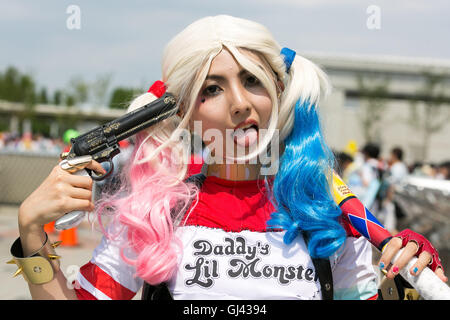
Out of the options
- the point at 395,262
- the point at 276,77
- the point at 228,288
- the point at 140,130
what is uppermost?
the point at 276,77

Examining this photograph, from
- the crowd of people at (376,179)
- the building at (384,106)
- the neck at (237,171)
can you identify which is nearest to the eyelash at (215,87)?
the neck at (237,171)

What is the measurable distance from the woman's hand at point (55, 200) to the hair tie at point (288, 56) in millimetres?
910

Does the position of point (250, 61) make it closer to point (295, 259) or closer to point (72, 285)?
point (295, 259)

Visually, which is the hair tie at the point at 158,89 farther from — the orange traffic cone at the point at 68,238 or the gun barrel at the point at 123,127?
the orange traffic cone at the point at 68,238

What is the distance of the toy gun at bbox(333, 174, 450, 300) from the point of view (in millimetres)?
1410

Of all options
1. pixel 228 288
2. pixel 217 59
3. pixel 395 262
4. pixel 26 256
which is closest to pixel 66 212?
pixel 26 256

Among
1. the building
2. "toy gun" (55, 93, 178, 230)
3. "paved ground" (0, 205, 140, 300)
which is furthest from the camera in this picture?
the building

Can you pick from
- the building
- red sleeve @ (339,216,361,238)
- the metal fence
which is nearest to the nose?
red sleeve @ (339,216,361,238)

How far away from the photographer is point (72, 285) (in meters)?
1.66

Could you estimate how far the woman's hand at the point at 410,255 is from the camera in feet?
4.75

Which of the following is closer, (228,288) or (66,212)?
(66,212)

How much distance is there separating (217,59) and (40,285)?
1.02m

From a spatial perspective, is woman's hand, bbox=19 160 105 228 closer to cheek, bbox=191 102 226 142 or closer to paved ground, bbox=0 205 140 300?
paved ground, bbox=0 205 140 300

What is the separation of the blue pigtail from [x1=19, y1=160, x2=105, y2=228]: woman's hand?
28.2 inches
